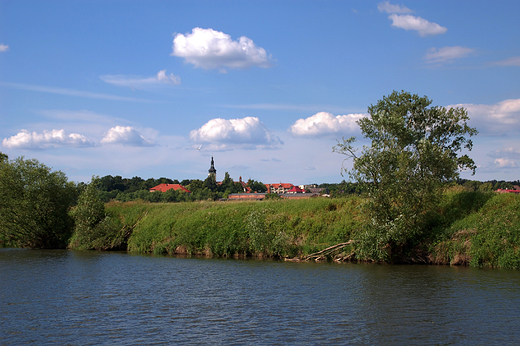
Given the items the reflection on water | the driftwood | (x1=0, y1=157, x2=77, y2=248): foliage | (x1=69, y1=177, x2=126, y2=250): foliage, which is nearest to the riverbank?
the driftwood

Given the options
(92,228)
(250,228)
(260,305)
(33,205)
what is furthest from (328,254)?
(33,205)

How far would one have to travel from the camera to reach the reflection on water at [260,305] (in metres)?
14.6

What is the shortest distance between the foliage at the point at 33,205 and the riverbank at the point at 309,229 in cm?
618

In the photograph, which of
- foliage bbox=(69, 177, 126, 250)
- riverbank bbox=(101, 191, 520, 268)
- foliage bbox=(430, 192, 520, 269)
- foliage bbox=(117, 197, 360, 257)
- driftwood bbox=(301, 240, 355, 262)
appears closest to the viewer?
foliage bbox=(430, 192, 520, 269)

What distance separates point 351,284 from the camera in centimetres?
2366

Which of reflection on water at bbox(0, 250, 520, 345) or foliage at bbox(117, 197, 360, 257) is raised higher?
foliage at bbox(117, 197, 360, 257)

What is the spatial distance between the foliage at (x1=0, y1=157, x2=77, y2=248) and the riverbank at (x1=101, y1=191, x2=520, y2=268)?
6.18 m

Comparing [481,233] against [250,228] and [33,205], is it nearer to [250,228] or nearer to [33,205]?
[250,228]

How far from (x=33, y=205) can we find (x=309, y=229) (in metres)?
30.9

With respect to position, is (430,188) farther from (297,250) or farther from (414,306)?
(414,306)

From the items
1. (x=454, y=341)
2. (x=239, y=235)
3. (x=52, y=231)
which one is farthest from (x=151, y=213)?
(x=454, y=341)

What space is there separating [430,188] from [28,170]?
137 ft

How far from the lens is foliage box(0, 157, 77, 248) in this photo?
4659 centimetres

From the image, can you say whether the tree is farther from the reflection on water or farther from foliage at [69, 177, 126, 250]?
foliage at [69, 177, 126, 250]
